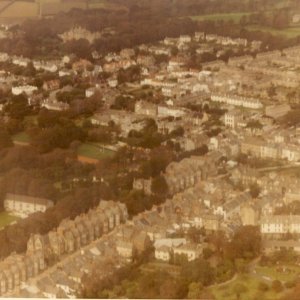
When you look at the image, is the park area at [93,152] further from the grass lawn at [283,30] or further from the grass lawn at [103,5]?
the grass lawn at [283,30]

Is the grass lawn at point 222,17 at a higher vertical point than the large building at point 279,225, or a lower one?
higher

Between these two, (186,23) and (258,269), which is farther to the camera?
(186,23)

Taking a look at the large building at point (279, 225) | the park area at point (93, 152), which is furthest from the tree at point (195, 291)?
the park area at point (93, 152)

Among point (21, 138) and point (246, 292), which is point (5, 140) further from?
point (246, 292)

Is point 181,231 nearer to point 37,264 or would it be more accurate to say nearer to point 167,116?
point 37,264

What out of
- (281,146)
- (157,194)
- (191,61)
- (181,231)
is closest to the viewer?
(181,231)

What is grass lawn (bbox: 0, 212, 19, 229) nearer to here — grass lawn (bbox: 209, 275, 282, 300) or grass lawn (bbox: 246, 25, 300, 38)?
grass lawn (bbox: 209, 275, 282, 300)

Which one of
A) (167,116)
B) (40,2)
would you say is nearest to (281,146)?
(167,116)
